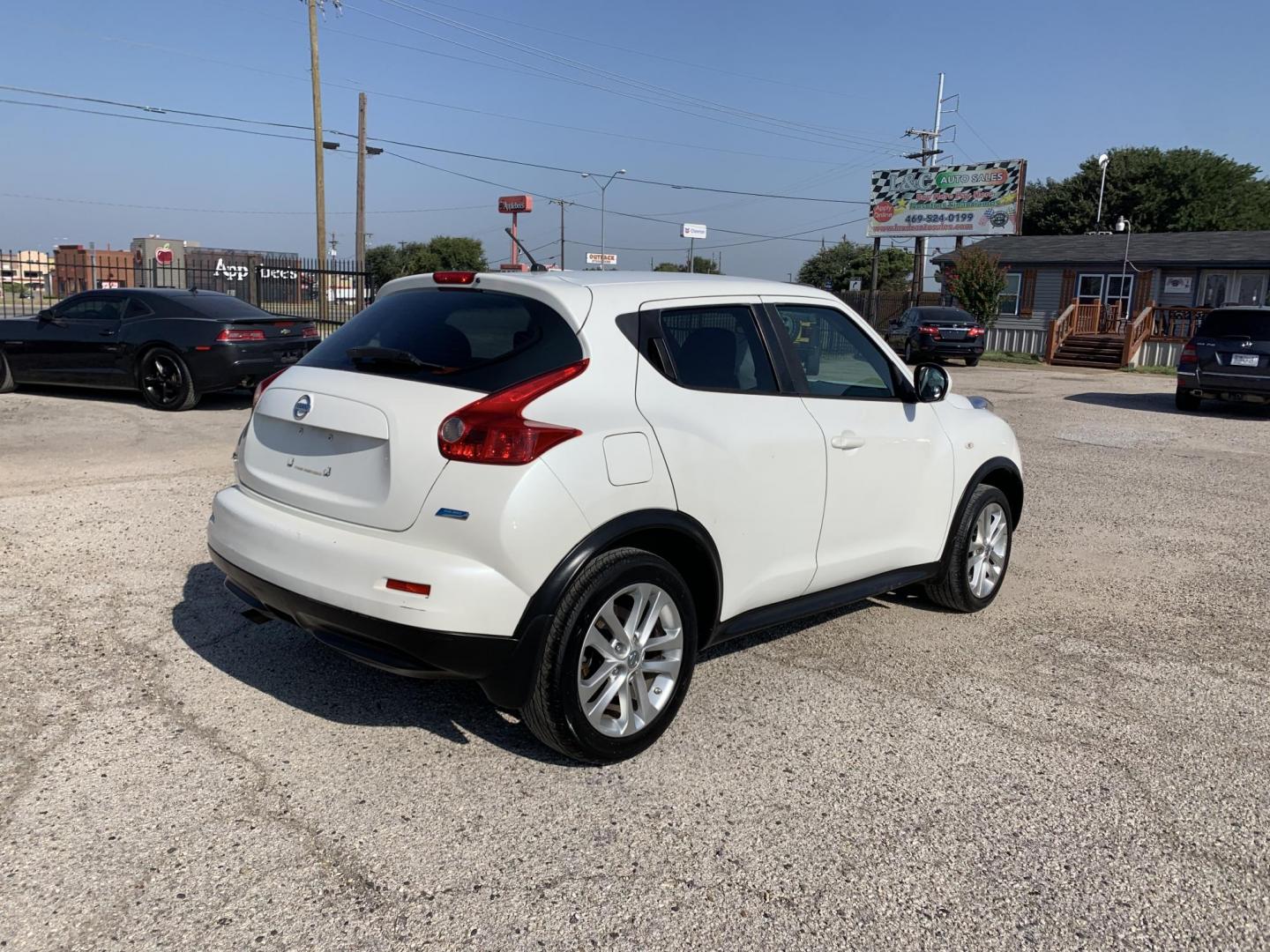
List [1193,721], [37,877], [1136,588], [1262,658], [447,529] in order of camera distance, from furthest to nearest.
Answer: [1136,588]
[1262,658]
[1193,721]
[447,529]
[37,877]

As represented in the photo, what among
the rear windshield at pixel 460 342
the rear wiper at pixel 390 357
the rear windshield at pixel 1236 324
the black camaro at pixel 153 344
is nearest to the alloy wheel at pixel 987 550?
the rear windshield at pixel 460 342

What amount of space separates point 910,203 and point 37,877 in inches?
1697

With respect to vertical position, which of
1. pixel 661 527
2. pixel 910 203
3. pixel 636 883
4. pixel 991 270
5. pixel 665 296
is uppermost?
pixel 910 203

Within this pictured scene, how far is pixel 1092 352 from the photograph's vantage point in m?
30.3

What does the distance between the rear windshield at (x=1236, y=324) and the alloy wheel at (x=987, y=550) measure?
1166 cm

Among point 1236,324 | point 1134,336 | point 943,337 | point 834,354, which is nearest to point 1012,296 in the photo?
point 1134,336

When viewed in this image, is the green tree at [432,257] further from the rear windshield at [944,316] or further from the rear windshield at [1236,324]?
the rear windshield at [1236,324]

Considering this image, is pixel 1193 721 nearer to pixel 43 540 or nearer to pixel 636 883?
pixel 636 883

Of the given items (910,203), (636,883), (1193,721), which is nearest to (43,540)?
(636,883)

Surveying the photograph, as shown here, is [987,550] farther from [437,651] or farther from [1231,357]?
[1231,357]

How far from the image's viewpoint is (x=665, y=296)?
3.83 m

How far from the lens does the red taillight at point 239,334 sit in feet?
38.4

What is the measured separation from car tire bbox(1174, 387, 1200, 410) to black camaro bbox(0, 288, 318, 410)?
13.4m

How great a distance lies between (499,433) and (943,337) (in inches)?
983
